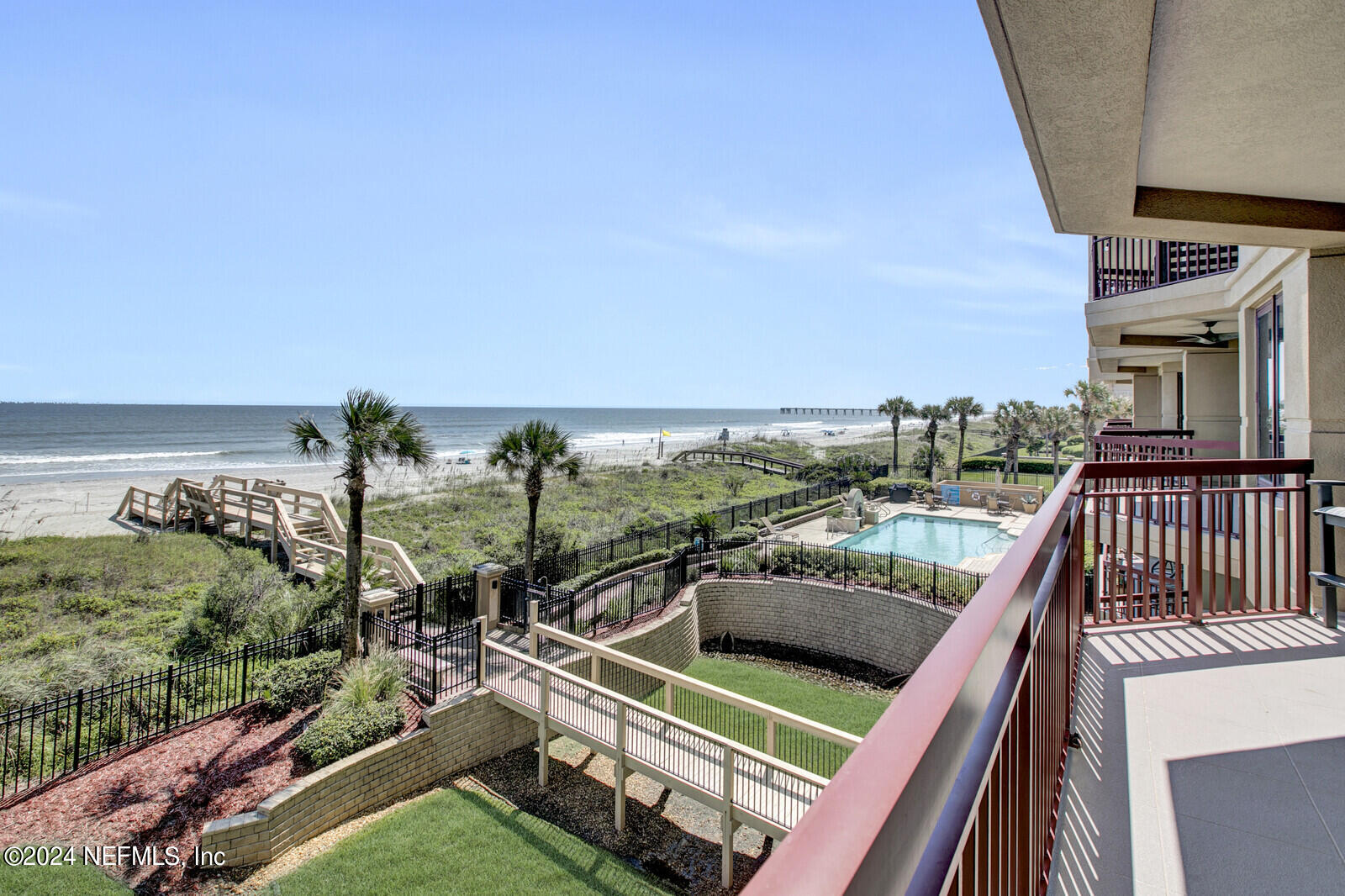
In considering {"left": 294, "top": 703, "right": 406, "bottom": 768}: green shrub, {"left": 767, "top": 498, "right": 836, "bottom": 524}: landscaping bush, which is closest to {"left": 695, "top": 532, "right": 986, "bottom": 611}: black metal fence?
{"left": 767, "top": 498, "right": 836, "bottom": 524}: landscaping bush

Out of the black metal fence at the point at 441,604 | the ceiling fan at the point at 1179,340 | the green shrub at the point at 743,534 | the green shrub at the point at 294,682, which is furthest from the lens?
the green shrub at the point at 743,534

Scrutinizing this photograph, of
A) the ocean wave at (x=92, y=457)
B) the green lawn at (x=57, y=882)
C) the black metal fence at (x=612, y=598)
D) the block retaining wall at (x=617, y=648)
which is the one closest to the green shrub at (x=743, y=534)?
the black metal fence at (x=612, y=598)

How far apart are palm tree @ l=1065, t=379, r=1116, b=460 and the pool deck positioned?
13077 mm

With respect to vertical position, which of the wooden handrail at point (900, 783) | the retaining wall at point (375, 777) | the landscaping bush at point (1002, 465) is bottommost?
the retaining wall at point (375, 777)

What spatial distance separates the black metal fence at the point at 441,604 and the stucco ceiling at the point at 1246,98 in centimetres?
1295

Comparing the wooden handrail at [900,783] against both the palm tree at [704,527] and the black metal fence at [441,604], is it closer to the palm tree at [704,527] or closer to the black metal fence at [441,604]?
the black metal fence at [441,604]

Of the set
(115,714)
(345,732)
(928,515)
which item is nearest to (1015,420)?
(928,515)

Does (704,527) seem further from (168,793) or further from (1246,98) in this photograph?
(1246,98)

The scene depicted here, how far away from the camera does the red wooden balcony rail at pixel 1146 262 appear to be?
9.77 meters

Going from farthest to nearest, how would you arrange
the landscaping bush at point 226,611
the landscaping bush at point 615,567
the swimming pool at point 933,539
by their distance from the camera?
the swimming pool at point 933,539 < the landscaping bush at point 615,567 < the landscaping bush at point 226,611

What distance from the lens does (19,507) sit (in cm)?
2873

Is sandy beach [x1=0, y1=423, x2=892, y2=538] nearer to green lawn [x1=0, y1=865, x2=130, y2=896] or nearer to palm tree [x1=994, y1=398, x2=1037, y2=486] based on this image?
green lawn [x1=0, y1=865, x2=130, y2=896]

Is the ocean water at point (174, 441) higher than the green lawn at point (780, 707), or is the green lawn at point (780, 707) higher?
the ocean water at point (174, 441)

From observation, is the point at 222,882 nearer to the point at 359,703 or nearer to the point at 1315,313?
the point at 359,703
